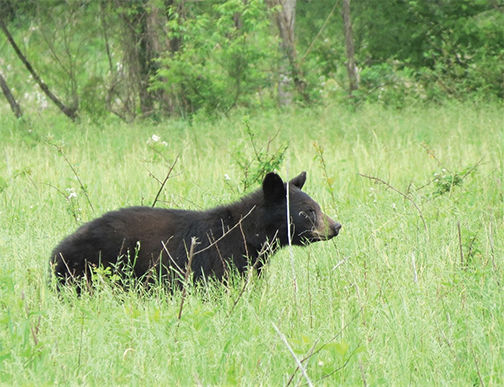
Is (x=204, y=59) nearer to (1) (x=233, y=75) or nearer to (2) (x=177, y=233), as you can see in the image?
(1) (x=233, y=75)

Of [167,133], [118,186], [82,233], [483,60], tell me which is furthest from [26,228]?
[483,60]

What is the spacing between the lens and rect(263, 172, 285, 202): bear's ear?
16.9 feet

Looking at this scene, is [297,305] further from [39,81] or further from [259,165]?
[39,81]

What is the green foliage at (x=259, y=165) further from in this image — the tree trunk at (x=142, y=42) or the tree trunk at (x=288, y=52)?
the tree trunk at (x=288, y=52)

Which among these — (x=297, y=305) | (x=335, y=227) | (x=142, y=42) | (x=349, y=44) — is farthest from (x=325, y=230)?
(x=142, y=42)

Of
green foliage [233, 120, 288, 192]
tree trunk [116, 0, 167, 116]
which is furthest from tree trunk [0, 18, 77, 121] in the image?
green foliage [233, 120, 288, 192]

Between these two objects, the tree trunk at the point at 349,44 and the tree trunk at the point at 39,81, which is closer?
the tree trunk at the point at 39,81

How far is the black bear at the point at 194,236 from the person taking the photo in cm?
498

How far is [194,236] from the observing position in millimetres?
5141

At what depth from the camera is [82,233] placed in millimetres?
5062

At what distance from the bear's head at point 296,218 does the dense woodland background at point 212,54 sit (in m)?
9.55

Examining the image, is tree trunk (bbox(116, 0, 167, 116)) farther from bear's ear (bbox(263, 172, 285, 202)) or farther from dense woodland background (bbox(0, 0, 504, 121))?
bear's ear (bbox(263, 172, 285, 202))

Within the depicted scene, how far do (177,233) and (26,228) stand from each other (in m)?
1.55

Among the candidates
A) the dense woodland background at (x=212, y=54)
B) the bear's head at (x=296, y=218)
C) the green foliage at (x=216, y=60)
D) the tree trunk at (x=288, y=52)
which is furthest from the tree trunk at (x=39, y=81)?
the bear's head at (x=296, y=218)
